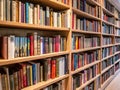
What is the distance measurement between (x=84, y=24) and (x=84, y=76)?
90cm

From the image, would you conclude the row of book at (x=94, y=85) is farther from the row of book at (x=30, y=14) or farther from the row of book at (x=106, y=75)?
the row of book at (x=30, y=14)

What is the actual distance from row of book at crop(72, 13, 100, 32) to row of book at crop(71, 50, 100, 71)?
44 cm

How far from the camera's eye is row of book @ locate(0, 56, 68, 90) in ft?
4.41

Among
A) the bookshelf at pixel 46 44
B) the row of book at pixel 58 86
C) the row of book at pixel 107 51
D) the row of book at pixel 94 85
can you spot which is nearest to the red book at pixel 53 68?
the bookshelf at pixel 46 44

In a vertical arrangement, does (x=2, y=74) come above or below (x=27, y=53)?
below

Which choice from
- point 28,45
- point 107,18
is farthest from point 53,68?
point 107,18

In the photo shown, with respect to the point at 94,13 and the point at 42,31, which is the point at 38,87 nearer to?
the point at 42,31

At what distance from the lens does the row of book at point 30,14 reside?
1320 mm

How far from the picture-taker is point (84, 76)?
9.04ft

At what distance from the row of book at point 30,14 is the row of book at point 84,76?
861 mm

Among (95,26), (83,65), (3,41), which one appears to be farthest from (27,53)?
(95,26)

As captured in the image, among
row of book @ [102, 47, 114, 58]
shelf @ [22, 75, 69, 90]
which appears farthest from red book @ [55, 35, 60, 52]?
row of book @ [102, 47, 114, 58]

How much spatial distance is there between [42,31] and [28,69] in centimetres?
73

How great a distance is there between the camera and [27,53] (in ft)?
5.16
